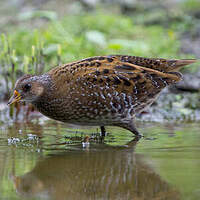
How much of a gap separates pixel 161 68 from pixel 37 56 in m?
2.04

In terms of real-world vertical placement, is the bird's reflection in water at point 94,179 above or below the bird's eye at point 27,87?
below

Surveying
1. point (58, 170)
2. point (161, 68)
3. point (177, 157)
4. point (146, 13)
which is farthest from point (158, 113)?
point (146, 13)

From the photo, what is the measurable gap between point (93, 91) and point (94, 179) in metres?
2.01

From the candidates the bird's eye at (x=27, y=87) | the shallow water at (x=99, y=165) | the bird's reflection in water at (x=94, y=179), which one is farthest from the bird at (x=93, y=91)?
the bird's reflection in water at (x=94, y=179)

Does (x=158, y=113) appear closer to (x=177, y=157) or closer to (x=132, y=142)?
(x=132, y=142)

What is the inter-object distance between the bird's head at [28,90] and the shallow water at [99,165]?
430mm

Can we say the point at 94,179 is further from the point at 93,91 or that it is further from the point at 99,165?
the point at 93,91

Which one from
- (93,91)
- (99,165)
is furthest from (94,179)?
(93,91)

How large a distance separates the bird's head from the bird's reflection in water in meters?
1.29

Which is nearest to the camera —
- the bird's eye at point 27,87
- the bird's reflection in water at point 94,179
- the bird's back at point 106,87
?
the bird's reflection in water at point 94,179

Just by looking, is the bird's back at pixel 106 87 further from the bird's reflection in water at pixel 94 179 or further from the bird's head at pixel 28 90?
the bird's reflection in water at pixel 94 179

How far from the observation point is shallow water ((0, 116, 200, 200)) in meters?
2.92

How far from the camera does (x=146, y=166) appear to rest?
361cm

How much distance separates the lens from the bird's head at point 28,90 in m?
5.22
